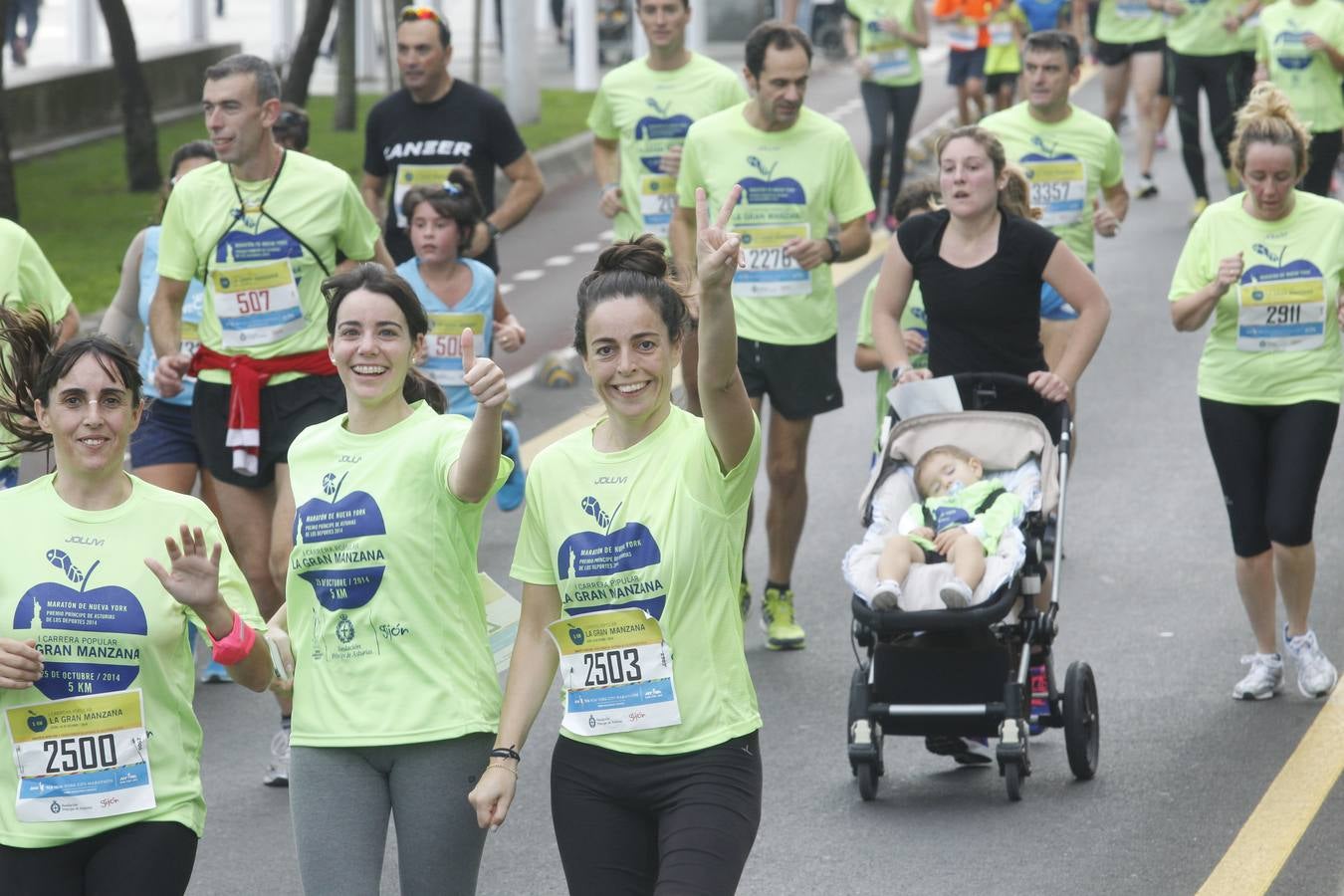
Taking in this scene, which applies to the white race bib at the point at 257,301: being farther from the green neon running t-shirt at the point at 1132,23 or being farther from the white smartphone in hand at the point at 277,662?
the green neon running t-shirt at the point at 1132,23

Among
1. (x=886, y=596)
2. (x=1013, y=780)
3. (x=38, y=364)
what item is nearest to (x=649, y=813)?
(x=38, y=364)

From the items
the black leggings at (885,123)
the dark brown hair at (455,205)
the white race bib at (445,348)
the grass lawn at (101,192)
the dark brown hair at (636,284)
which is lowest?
the grass lawn at (101,192)

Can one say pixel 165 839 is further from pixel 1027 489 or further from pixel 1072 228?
pixel 1072 228

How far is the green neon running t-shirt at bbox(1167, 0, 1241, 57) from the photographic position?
16297 millimetres

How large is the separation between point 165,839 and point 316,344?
10.5 ft

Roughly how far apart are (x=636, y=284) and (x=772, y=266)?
429cm

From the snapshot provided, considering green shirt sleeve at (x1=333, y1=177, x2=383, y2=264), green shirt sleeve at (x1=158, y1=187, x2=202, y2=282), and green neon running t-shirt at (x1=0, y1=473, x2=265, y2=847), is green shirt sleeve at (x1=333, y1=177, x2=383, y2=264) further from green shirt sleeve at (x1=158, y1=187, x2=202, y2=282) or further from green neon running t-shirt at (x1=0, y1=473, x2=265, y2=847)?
green neon running t-shirt at (x1=0, y1=473, x2=265, y2=847)

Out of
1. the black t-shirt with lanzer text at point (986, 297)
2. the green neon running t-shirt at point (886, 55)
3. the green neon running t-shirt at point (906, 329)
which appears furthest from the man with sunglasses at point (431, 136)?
the green neon running t-shirt at point (886, 55)

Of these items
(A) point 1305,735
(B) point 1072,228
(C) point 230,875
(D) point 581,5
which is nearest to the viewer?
(C) point 230,875

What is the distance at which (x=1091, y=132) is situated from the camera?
10.4 m

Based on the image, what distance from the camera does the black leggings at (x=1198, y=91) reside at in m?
16.5

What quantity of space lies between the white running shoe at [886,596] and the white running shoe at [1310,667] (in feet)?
6.51

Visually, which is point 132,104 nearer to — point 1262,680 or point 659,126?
point 659,126

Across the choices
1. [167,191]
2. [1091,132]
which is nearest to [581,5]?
[1091,132]
